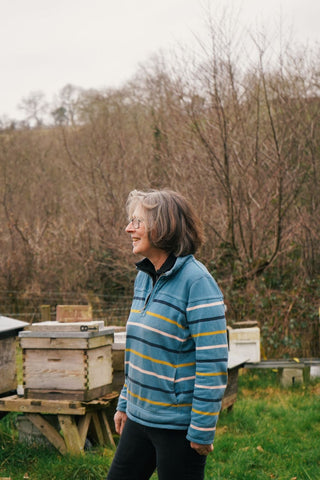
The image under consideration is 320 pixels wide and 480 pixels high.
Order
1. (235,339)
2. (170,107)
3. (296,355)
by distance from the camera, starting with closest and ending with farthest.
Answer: (235,339)
(296,355)
(170,107)

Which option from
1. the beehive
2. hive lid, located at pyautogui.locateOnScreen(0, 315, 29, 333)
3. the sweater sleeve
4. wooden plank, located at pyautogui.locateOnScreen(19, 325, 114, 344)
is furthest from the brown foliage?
the sweater sleeve

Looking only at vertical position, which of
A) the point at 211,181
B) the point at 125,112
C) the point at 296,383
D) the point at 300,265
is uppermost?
the point at 125,112

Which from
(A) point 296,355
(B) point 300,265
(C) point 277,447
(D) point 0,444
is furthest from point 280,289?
(D) point 0,444

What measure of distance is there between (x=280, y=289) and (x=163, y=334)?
775 cm

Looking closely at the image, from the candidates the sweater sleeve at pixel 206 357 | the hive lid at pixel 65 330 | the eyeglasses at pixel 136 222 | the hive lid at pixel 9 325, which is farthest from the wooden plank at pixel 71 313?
the sweater sleeve at pixel 206 357

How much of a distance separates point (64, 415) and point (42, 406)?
191 mm

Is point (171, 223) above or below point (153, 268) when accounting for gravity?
above

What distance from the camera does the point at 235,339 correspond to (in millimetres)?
7508

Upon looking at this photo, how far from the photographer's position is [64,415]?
473 centimetres

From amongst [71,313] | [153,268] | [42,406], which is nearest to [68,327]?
[71,313]

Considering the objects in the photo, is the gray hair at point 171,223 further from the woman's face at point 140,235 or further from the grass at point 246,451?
the grass at point 246,451

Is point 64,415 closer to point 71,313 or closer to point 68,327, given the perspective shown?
point 68,327

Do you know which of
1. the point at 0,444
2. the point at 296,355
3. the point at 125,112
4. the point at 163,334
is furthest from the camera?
the point at 125,112

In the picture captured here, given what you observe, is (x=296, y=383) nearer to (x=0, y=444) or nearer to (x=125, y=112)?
(x=0, y=444)
